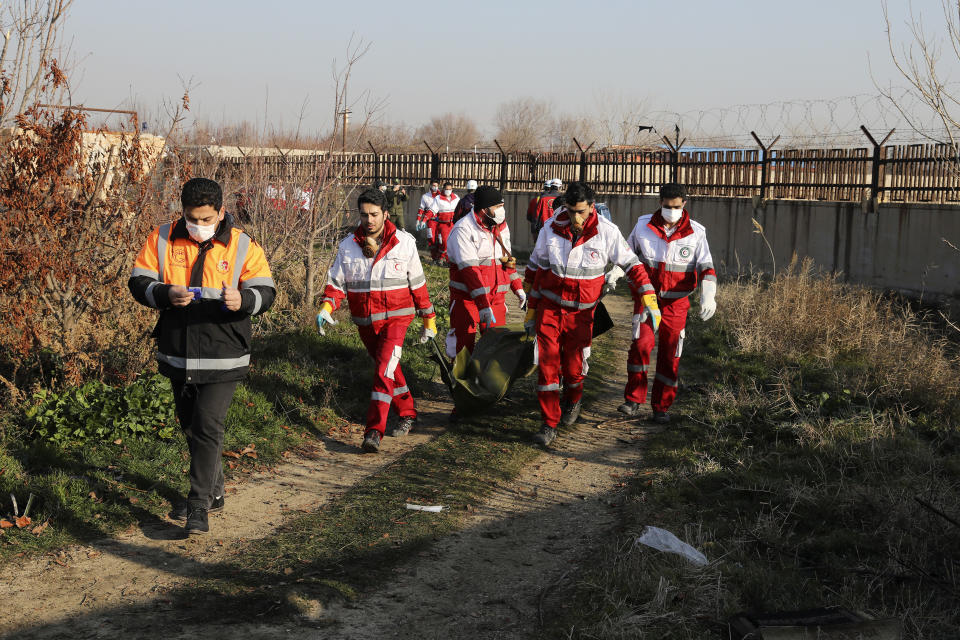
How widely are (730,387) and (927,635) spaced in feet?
14.7

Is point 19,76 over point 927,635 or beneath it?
over

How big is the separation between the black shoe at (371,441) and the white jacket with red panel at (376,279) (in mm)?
798

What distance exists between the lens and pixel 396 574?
15.5ft

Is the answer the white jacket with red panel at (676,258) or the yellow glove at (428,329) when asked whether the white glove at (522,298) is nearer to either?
the yellow glove at (428,329)

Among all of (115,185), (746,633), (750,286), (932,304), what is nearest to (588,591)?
(746,633)

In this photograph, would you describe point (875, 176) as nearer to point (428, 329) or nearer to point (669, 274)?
point (669, 274)

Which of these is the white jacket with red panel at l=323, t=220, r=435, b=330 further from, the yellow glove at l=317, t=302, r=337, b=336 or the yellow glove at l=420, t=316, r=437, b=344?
the yellow glove at l=420, t=316, r=437, b=344

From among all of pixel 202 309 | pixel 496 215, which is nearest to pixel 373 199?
pixel 496 215

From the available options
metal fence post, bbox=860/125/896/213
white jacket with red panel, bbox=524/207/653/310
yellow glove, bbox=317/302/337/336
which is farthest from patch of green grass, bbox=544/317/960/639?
metal fence post, bbox=860/125/896/213

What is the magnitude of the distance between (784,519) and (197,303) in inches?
136

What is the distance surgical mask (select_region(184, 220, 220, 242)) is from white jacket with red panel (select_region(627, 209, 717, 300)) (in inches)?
150

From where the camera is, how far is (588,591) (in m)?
4.40

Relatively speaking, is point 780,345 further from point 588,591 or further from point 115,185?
point 115,185

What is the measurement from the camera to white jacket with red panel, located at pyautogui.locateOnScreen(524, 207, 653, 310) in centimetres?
713
